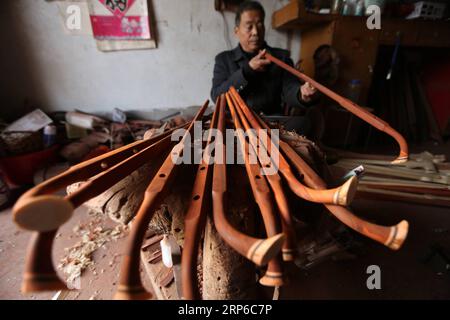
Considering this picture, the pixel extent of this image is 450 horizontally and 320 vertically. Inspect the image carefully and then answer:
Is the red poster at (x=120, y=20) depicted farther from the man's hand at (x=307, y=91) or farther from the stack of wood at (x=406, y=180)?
the stack of wood at (x=406, y=180)

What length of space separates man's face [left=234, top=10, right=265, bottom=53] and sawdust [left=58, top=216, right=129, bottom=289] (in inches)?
50.8

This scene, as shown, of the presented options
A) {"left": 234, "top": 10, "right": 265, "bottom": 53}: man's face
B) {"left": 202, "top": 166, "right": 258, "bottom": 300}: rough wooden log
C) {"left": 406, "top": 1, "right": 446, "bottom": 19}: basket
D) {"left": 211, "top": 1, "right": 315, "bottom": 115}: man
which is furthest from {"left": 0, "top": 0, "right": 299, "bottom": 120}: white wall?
{"left": 202, "top": 166, "right": 258, "bottom": 300}: rough wooden log

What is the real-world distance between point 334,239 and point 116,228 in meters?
1.10

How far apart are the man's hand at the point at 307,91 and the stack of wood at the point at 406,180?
0.64 meters

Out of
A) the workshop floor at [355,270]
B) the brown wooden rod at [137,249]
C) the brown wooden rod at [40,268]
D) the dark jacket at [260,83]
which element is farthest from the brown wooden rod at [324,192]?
the dark jacket at [260,83]

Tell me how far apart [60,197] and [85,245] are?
1.01 meters

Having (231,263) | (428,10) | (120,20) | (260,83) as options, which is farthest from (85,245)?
(428,10)

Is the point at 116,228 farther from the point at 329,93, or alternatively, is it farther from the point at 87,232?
the point at 329,93

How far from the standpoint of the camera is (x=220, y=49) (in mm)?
2096

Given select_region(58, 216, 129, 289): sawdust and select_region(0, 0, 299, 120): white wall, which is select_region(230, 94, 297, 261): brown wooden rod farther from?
select_region(0, 0, 299, 120): white wall

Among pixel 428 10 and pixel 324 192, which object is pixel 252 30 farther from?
pixel 428 10

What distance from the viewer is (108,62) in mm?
1975

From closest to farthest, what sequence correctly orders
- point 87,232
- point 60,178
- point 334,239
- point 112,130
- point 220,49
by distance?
point 60,178 → point 334,239 → point 87,232 → point 112,130 → point 220,49

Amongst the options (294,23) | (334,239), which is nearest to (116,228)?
(334,239)
